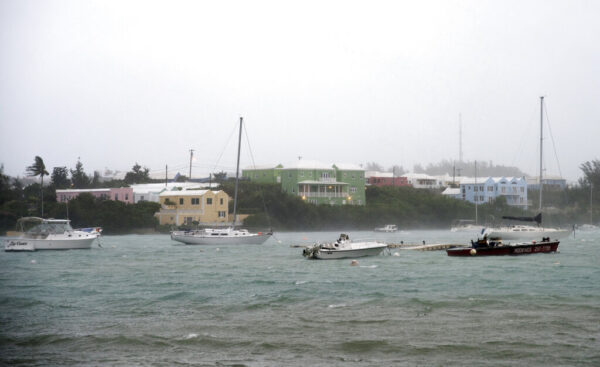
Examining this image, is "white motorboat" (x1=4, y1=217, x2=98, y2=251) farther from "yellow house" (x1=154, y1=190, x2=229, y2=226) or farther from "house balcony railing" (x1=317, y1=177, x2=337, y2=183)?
"house balcony railing" (x1=317, y1=177, x2=337, y2=183)

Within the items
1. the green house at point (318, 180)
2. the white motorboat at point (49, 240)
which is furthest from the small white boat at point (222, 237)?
the green house at point (318, 180)

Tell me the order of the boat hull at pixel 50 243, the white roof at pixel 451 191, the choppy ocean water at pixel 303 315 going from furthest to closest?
the white roof at pixel 451 191
the boat hull at pixel 50 243
the choppy ocean water at pixel 303 315

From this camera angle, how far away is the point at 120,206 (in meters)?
104

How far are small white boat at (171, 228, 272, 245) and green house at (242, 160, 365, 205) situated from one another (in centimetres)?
5421

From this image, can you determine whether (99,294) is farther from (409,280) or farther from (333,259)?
(333,259)

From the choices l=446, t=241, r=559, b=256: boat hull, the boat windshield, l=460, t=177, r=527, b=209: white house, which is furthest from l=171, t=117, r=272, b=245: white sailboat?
l=460, t=177, r=527, b=209: white house

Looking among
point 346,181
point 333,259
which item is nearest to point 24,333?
point 333,259

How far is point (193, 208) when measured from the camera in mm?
108375

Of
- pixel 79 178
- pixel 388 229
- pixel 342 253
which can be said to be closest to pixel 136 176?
pixel 79 178

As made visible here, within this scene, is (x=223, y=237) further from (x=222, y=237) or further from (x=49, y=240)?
(x=49, y=240)

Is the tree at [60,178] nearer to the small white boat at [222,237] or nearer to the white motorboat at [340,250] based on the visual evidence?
the small white boat at [222,237]

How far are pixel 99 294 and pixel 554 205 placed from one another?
139m

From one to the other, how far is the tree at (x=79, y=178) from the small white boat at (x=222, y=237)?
70.7 meters

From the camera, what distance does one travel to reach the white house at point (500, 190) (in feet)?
496
